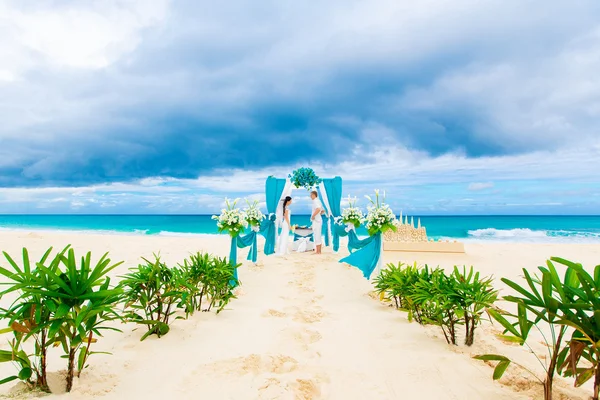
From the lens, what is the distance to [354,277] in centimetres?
735

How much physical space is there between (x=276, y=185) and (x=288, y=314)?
648cm

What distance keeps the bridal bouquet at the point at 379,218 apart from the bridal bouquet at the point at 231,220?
271 centimetres

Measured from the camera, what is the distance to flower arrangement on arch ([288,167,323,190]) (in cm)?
1079

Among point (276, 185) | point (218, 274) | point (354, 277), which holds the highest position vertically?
point (276, 185)

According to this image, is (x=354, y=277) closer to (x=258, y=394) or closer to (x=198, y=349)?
(x=198, y=349)

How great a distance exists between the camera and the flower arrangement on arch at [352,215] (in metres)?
9.30

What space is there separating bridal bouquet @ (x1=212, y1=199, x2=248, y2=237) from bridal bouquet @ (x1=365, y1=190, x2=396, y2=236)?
2709 millimetres

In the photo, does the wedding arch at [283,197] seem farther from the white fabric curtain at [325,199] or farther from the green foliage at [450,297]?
the green foliage at [450,297]

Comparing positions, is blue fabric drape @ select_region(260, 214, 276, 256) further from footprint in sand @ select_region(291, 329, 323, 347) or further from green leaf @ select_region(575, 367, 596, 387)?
green leaf @ select_region(575, 367, 596, 387)

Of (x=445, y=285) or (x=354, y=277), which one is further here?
(x=354, y=277)

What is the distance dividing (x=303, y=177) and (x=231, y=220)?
14.3 feet

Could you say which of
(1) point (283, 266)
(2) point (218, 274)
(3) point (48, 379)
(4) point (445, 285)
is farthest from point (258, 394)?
(1) point (283, 266)

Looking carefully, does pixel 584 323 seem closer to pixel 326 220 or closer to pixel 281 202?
pixel 281 202

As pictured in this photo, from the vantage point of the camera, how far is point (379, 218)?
22.5 feet
